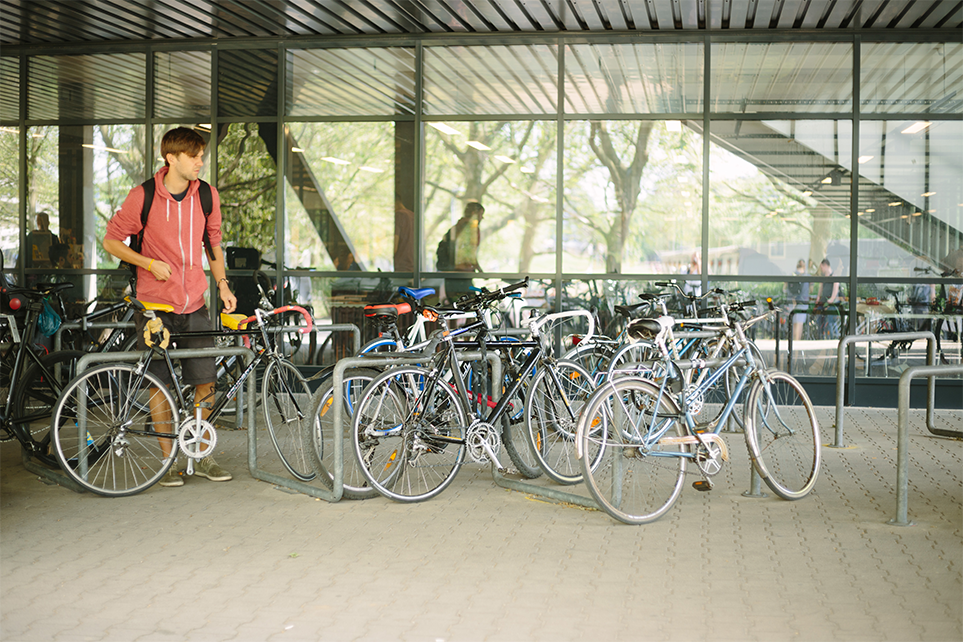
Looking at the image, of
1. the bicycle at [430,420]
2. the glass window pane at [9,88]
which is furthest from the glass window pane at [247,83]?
the bicycle at [430,420]

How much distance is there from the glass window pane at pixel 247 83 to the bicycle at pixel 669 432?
649 cm

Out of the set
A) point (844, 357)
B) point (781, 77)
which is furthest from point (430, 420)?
point (781, 77)

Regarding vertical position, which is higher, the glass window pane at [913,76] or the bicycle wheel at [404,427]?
the glass window pane at [913,76]

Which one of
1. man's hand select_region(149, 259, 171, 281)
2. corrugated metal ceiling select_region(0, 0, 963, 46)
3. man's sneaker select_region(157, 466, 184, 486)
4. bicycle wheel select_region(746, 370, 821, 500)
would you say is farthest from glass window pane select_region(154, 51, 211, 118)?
bicycle wheel select_region(746, 370, 821, 500)

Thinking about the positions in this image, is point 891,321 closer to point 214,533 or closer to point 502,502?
point 502,502

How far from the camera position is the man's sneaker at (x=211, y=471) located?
18.8 ft

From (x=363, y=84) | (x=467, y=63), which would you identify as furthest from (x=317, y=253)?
(x=467, y=63)

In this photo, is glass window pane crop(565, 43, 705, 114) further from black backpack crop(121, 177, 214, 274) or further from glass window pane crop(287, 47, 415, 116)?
black backpack crop(121, 177, 214, 274)

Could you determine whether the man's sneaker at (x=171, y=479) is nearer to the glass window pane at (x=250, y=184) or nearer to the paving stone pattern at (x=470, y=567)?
the paving stone pattern at (x=470, y=567)

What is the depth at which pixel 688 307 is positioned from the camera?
8.14m

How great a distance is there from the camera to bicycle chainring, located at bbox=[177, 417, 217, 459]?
523 cm

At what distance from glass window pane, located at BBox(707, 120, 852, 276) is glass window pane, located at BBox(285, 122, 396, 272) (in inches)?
133

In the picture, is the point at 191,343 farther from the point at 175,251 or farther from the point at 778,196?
the point at 778,196

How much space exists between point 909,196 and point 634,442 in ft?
20.3
